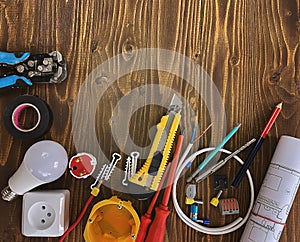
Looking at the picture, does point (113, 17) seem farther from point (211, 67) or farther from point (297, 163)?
point (297, 163)

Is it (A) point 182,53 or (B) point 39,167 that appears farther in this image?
(A) point 182,53

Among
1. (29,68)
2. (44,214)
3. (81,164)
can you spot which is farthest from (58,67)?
(44,214)

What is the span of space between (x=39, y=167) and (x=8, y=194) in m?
0.11

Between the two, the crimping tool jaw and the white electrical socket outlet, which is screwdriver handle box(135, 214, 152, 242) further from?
the crimping tool jaw

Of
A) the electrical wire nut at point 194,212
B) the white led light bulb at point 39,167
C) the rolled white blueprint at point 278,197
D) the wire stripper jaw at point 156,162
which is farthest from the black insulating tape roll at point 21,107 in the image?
the rolled white blueprint at point 278,197

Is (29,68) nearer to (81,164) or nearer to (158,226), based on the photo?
(81,164)

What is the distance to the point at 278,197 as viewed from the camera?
1117mm

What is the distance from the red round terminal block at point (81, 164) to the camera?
1.15 metres

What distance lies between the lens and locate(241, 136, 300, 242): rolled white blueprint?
1111 millimetres

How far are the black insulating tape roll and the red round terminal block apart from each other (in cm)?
9

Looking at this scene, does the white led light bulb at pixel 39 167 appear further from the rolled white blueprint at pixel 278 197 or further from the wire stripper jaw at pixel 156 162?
the rolled white blueprint at pixel 278 197

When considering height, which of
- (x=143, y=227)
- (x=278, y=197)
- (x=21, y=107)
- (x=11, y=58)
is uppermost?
(x=11, y=58)

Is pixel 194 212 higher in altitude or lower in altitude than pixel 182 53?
lower

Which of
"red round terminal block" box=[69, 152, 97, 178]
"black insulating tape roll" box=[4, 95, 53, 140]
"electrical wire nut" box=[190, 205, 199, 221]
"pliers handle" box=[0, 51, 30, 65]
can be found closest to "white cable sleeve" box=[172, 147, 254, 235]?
"electrical wire nut" box=[190, 205, 199, 221]
